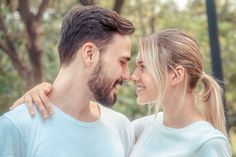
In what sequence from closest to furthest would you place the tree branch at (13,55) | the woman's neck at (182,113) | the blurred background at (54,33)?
the woman's neck at (182,113) < the blurred background at (54,33) < the tree branch at (13,55)

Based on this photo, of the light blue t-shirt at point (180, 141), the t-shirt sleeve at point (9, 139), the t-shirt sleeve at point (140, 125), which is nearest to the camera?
the t-shirt sleeve at point (9, 139)

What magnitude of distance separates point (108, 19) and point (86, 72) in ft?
0.78

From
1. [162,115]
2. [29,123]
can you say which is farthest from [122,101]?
[29,123]

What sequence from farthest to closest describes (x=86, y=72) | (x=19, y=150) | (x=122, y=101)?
(x=122, y=101), (x=86, y=72), (x=19, y=150)

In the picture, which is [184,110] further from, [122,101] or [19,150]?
[122,101]

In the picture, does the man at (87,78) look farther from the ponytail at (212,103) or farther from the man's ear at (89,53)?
the ponytail at (212,103)

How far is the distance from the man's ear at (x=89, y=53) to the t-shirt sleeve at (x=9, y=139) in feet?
1.34

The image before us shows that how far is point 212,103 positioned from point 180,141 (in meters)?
0.26

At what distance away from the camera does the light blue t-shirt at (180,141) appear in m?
2.19

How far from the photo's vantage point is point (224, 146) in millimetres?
2191

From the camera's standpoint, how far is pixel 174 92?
2410 millimetres

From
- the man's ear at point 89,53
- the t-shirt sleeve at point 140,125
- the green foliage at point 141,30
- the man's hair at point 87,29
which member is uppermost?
the man's hair at point 87,29

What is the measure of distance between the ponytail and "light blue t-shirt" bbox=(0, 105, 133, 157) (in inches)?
15.8

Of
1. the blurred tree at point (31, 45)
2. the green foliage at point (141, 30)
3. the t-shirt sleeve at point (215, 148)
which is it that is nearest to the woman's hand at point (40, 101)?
the t-shirt sleeve at point (215, 148)
